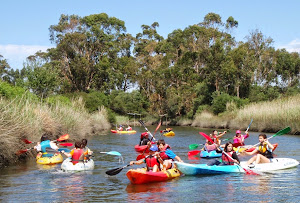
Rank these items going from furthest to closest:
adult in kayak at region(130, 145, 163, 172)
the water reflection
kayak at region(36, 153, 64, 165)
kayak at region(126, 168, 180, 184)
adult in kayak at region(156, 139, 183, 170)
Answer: kayak at region(36, 153, 64, 165)
adult in kayak at region(156, 139, 183, 170)
adult in kayak at region(130, 145, 163, 172)
kayak at region(126, 168, 180, 184)
the water reflection

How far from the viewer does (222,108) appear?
138ft

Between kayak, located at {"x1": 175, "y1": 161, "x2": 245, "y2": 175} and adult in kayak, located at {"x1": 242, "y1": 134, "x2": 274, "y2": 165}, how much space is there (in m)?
0.72

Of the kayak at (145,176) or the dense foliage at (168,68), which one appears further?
the dense foliage at (168,68)

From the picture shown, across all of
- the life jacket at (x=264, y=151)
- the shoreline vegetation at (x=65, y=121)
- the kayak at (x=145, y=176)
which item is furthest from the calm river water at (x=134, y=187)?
the shoreline vegetation at (x=65, y=121)

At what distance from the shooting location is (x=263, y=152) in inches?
520

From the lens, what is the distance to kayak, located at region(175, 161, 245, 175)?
1196cm

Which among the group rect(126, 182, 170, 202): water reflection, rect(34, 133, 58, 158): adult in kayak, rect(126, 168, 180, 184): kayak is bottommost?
rect(126, 182, 170, 202): water reflection

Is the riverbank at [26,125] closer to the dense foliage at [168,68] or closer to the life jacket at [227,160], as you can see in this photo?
the life jacket at [227,160]

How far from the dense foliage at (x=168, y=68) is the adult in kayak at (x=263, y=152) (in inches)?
1136

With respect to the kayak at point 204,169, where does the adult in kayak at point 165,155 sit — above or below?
above

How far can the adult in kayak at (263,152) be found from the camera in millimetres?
12930

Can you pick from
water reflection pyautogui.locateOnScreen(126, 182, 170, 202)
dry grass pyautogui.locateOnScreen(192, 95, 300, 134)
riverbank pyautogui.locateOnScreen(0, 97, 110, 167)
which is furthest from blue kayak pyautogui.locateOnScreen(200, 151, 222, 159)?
dry grass pyautogui.locateOnScreen(192, 95, 300, 134)

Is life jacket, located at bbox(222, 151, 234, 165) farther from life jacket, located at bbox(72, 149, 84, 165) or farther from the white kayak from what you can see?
life jacket, located at bbox(72, 149, 84, 165)

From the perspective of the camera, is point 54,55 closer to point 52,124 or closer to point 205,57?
point 205,57
